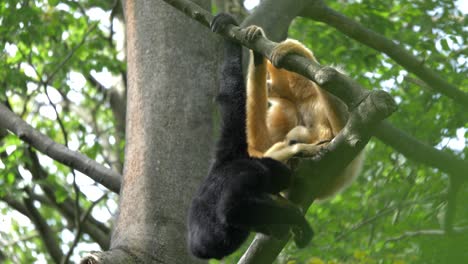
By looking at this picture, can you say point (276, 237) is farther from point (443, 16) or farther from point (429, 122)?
point (443, 16)

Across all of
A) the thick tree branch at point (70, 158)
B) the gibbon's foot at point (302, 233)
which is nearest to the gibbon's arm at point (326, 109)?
the gibbon's foot at point (302, 233)

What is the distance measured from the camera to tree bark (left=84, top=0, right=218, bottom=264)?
5.23 meters

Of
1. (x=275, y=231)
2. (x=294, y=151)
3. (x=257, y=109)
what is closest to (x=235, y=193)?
(x=275, y=231)

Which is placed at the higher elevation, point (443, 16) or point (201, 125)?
point (201, 125)

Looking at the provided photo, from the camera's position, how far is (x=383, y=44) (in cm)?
634

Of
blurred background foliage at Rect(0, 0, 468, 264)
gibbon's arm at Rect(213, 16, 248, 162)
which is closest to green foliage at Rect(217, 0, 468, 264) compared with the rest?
blurred background foliage at Rect(0, 0, 468, 264)

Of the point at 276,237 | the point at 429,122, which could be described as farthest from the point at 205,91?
the point at 429,122

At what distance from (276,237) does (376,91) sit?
1.23 meters

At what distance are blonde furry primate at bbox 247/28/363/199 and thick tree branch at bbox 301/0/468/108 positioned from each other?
25.6 inches

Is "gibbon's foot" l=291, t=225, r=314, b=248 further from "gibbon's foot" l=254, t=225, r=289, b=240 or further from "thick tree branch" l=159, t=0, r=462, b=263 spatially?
"gibbon's foot" l=254, t=225, r=289, b=240

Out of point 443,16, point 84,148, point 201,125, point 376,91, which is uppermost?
point 376,91

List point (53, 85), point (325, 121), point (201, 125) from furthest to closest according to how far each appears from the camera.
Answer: point (53, 85) → point (325, 121) → point (201, 125)

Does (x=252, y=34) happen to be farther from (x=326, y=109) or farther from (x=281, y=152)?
(x=326, y=109)

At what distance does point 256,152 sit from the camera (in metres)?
6.40
